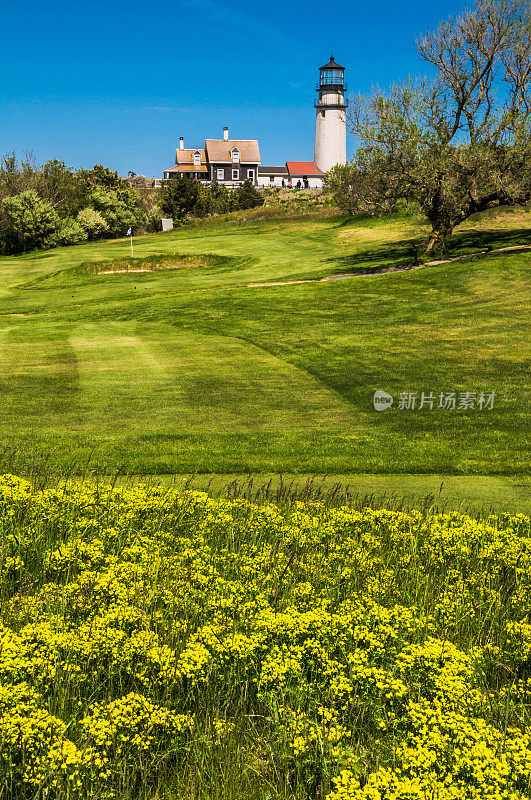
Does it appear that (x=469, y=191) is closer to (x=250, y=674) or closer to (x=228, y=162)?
(x=250, y=674)

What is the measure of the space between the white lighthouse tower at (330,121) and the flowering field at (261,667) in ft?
359

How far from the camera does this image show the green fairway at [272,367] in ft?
34.4

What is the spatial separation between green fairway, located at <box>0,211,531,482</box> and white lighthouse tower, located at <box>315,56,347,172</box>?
80707mm

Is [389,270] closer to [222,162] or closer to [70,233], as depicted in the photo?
[70,233]

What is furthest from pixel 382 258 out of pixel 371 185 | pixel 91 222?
pixel 91 222

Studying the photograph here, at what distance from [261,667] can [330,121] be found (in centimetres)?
11419

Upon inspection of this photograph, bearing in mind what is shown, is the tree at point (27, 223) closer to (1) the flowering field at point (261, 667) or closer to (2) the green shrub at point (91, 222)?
(2) the green shrub at point (91, 222)

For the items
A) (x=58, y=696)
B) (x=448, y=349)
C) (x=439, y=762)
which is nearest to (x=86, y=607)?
(x=58, y=696)

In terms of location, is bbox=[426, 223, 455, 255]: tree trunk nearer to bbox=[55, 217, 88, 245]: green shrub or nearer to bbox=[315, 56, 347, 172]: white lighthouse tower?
bbox=[55, 217, 88, 245]: green shrub

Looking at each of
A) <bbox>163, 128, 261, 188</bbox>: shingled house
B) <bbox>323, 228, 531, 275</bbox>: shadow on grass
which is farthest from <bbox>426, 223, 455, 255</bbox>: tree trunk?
<bbox>163, 128, 261, 188</bbox>: shingled house

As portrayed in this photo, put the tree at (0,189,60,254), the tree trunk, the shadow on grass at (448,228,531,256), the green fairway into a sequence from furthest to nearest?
the tree at (0,189,60,254)
the shadow on grass at (448,228,531,256)
the tree trunk
the green fairway

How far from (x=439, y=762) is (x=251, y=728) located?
3.40 feet

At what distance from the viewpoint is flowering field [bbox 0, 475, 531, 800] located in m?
3.26

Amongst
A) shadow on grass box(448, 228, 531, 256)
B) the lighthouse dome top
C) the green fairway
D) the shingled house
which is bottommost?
the green fairway
